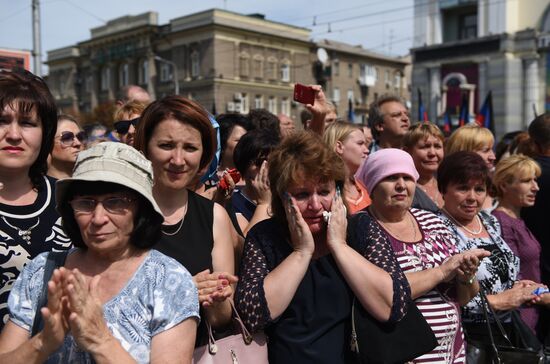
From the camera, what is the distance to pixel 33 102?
261cm

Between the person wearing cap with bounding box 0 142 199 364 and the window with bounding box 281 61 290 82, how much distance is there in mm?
49470

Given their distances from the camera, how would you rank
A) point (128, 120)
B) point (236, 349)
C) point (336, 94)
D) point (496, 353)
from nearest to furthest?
point (236, 349) < point (496, 353) < point (128, 120) < point (336, 94)

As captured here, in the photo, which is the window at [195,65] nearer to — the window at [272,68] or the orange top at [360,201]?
the window at [272,68]

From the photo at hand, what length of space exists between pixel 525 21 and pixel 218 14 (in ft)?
80.9

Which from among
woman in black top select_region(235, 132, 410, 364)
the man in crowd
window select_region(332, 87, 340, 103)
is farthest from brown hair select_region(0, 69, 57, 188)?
window select_region(332, 87, 340, 103)

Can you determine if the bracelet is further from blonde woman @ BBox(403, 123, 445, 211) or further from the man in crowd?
the man in crowd

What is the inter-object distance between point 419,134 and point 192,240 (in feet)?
9.08

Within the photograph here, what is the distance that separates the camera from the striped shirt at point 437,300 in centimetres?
295

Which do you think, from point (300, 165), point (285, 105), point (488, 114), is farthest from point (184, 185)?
point (285, 105)

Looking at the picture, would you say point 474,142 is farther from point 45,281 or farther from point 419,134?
point 45,281

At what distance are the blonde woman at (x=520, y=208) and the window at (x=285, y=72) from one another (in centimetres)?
4702

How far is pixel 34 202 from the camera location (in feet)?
8.76

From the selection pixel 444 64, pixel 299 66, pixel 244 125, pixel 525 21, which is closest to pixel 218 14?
pixel 299 66

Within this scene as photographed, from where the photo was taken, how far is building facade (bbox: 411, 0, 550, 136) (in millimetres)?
28281
